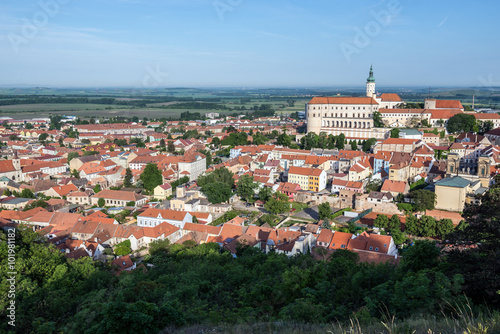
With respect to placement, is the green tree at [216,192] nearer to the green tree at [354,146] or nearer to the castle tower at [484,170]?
the castle tower at [484,170]

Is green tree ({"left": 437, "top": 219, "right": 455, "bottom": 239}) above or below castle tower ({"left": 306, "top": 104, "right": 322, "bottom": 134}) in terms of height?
below

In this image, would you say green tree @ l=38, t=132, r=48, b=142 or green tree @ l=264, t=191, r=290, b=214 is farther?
green tree @ l=38, t=132, r=48, b=142

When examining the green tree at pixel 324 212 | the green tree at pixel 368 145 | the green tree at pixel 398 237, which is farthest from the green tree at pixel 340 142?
the green tree at pixel 398 237

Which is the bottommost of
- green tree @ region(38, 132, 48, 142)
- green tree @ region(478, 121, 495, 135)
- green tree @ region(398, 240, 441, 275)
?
green tree @ region(38, 132, 48, 142)

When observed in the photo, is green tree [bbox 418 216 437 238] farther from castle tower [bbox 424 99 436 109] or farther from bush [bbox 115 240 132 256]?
castle tower [bbox 424 99 436 109]

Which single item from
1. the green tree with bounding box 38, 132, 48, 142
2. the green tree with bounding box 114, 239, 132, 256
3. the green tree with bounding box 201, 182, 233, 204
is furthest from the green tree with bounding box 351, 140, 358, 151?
the green tree with bounding box 38, 132, 48, 142

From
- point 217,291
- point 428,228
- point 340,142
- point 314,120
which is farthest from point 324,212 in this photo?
point 314,120

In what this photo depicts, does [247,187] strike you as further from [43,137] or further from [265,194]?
[43,137]
